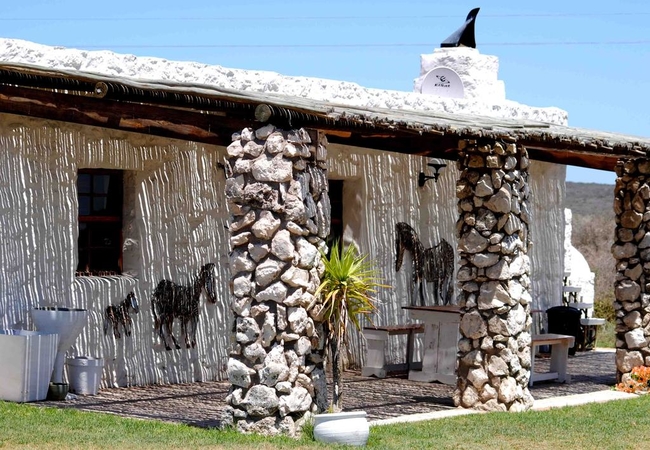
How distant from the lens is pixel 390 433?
30.7ft

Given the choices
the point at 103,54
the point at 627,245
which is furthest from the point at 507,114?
the point at 103,54

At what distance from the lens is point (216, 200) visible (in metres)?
12.7

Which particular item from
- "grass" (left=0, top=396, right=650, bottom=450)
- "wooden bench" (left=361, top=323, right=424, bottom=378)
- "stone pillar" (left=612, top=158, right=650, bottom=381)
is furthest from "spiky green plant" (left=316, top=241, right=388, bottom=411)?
"stone pillar" (left=612, top=158, right=650, bottom=381)

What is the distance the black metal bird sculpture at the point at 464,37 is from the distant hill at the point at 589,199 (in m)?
30.9

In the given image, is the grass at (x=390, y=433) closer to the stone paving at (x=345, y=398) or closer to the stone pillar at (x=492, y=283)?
the stone pillar at (x=492, y=283)

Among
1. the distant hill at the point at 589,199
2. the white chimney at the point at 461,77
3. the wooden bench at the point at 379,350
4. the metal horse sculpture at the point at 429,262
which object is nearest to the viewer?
the wooden bench at the point at 379,350

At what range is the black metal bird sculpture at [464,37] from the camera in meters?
18.0

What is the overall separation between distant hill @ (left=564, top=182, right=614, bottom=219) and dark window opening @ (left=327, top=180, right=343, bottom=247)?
35.2m

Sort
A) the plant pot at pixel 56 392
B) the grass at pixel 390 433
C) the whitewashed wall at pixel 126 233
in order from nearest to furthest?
1. the grass at pixel 390 433
2. the plant pot at pixel 56 392
3. the whitewashed wall at pixel 126 233

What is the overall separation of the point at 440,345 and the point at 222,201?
289 cm

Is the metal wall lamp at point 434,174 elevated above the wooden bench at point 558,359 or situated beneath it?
elevated above

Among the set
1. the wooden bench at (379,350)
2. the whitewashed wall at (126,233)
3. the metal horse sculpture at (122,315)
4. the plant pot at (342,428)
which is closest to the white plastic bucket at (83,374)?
the whitewashed wall at (126,233)

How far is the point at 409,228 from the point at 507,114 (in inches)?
106

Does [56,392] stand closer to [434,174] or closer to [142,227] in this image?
[142,227]
